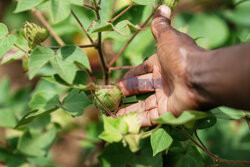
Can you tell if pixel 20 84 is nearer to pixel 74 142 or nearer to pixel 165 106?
pixel 74 142

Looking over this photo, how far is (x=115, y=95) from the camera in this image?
1.20 metres

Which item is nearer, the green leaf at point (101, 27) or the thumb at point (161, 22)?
the green leaf at point (101, 27)

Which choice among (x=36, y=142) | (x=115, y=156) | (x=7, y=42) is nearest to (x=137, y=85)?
(x=115, y=156)

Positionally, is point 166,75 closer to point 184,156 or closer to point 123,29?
point 123,29

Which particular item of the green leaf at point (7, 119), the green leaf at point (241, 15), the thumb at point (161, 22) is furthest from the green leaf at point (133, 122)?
the green leaf at point (241, 15)

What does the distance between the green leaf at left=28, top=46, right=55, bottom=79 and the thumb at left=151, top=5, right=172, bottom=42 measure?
45cm

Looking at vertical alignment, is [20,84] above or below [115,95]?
below

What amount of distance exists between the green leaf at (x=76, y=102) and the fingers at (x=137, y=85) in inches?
7.8

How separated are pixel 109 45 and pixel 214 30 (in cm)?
119

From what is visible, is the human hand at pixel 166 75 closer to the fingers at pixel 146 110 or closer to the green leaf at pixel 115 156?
the fingers at pixel 146 110

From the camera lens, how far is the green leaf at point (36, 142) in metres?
1.58

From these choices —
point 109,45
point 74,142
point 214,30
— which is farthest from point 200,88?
point 74,142

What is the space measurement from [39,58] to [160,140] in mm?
592

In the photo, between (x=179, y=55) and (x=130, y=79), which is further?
(x=130, y=79)
